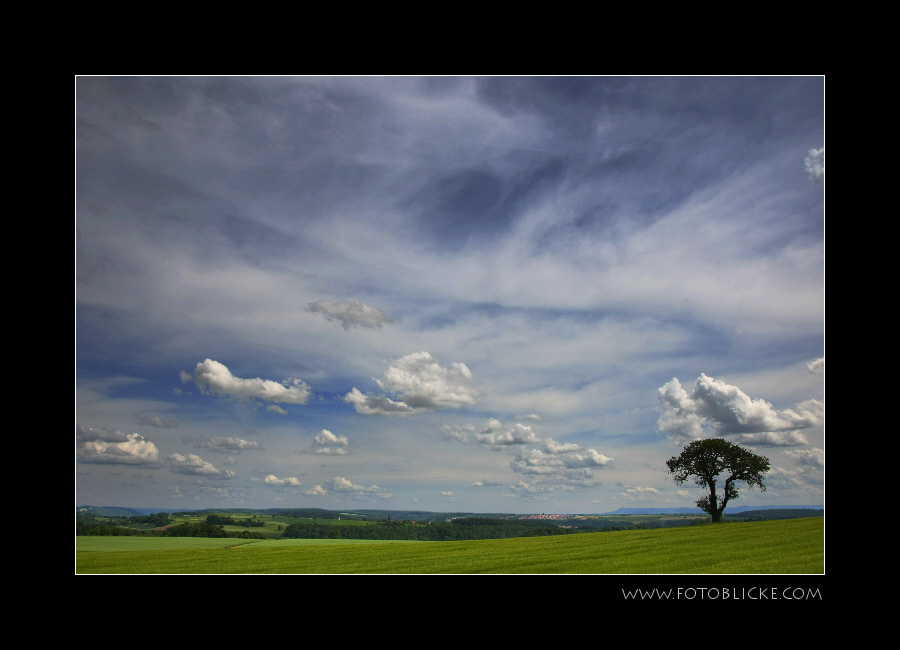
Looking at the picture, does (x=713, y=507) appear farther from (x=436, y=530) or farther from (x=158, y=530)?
(x=158, y=530)

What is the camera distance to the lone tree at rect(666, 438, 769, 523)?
3428cm

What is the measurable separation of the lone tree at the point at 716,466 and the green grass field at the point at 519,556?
29.1ft

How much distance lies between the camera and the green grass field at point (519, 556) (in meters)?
14.6

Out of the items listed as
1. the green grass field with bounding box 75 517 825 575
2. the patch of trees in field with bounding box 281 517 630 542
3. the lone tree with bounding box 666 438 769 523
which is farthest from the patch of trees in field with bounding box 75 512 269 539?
the lone tree with bounding box 666 438 769 523

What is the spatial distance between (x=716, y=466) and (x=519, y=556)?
25.2 m

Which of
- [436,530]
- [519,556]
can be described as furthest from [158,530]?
[519,556]

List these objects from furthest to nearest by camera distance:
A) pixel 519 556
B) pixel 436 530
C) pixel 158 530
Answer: pixel 158 530, pixel 436 530, pixel 519 556

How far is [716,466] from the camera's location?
35094mm

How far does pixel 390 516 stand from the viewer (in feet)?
119

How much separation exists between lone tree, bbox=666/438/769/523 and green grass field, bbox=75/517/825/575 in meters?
8.87

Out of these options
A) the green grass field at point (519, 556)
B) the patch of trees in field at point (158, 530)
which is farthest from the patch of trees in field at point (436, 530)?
the green grass field at point (519, 556)

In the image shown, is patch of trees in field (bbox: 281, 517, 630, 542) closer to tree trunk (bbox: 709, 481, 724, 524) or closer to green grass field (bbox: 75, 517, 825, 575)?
green grass field (bbox: 75, 517, 825, 575)
